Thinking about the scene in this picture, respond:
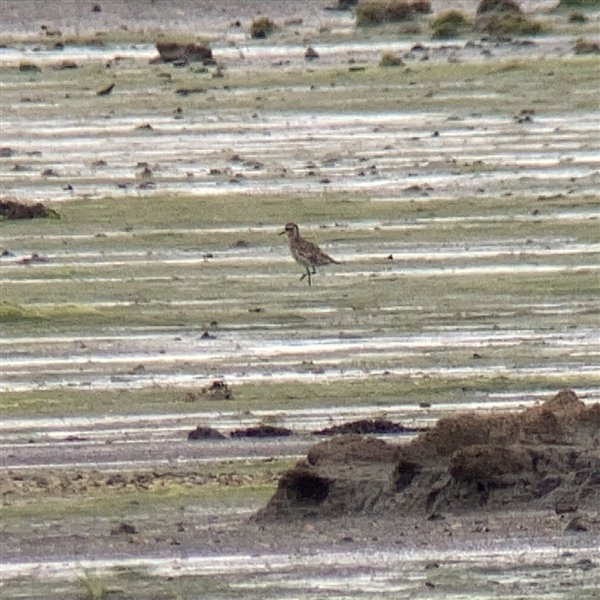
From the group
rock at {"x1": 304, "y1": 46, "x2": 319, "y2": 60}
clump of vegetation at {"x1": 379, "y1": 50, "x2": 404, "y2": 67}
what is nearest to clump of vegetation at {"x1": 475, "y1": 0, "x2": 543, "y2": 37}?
rock at {"x1": 304, "y1": 46, "x2": 319, "y2": 60}

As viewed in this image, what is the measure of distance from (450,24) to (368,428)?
2542 cm

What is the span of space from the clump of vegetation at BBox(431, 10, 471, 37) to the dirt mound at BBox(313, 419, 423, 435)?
2490cm

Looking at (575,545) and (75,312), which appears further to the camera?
(75,312)

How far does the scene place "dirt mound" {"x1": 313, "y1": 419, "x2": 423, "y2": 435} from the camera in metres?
15.3

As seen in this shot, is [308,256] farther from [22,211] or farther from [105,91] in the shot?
[105,91]

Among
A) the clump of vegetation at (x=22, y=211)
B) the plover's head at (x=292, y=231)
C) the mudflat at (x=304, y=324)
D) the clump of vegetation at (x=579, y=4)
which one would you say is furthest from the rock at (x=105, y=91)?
the plover's head at (x=292, y=231)

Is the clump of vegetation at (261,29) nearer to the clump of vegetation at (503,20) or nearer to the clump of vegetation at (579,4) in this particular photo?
the clump of vegetation at (503,20)

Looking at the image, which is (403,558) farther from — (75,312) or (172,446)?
(75,312)

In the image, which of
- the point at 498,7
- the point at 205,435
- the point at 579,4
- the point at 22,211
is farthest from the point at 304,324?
the point at 579,4

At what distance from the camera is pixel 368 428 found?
15.3m

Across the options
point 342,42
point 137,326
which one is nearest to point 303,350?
point 137,326

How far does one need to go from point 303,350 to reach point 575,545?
243 inches

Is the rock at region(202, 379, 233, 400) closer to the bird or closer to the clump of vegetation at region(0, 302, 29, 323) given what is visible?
the clump of vegetation at region(0, 302, 29, 323)

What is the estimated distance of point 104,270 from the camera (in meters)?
22.1
